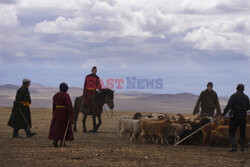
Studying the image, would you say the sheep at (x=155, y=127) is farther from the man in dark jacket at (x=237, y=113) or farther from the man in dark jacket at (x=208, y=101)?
the man in dark jacket at (x=208, y=101)

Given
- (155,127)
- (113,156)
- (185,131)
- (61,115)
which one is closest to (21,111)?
(61,115)

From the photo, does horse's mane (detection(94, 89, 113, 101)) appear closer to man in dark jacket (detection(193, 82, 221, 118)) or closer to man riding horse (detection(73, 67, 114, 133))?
man riding horse (detection(73, 67, 114, 133))

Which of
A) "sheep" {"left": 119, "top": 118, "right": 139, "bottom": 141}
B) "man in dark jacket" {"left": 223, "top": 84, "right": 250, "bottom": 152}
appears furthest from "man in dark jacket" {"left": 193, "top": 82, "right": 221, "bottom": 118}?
"man in dark jacket" {"left": 223, "top": 84, "right": 250, "bottom": 152}

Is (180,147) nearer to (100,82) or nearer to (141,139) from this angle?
(141,139)

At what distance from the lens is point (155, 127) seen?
15.9 metres

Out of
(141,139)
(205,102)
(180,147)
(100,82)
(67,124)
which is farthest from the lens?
(100,82)

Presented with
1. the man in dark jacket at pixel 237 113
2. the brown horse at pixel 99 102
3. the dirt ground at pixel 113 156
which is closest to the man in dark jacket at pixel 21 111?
the dirt ground at pixel 113 156

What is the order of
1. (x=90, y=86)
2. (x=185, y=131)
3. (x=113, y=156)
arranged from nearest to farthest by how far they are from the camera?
(x=113, y=156) < (x=185, y=131) < (x=90, y=86)

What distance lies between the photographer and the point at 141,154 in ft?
41.9

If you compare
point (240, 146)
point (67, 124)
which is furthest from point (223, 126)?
point (67, 124)

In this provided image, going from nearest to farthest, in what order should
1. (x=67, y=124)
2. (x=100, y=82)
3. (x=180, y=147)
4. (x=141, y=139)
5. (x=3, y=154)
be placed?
(x=3, y=154), (x=67, y=124), (x=180, y=147), (x=141, y=139), (x=100, y=82)

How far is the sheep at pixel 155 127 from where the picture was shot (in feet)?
51.8

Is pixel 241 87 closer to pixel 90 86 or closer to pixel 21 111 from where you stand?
pixel 21 111

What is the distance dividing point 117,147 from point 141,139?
6.74 ft
